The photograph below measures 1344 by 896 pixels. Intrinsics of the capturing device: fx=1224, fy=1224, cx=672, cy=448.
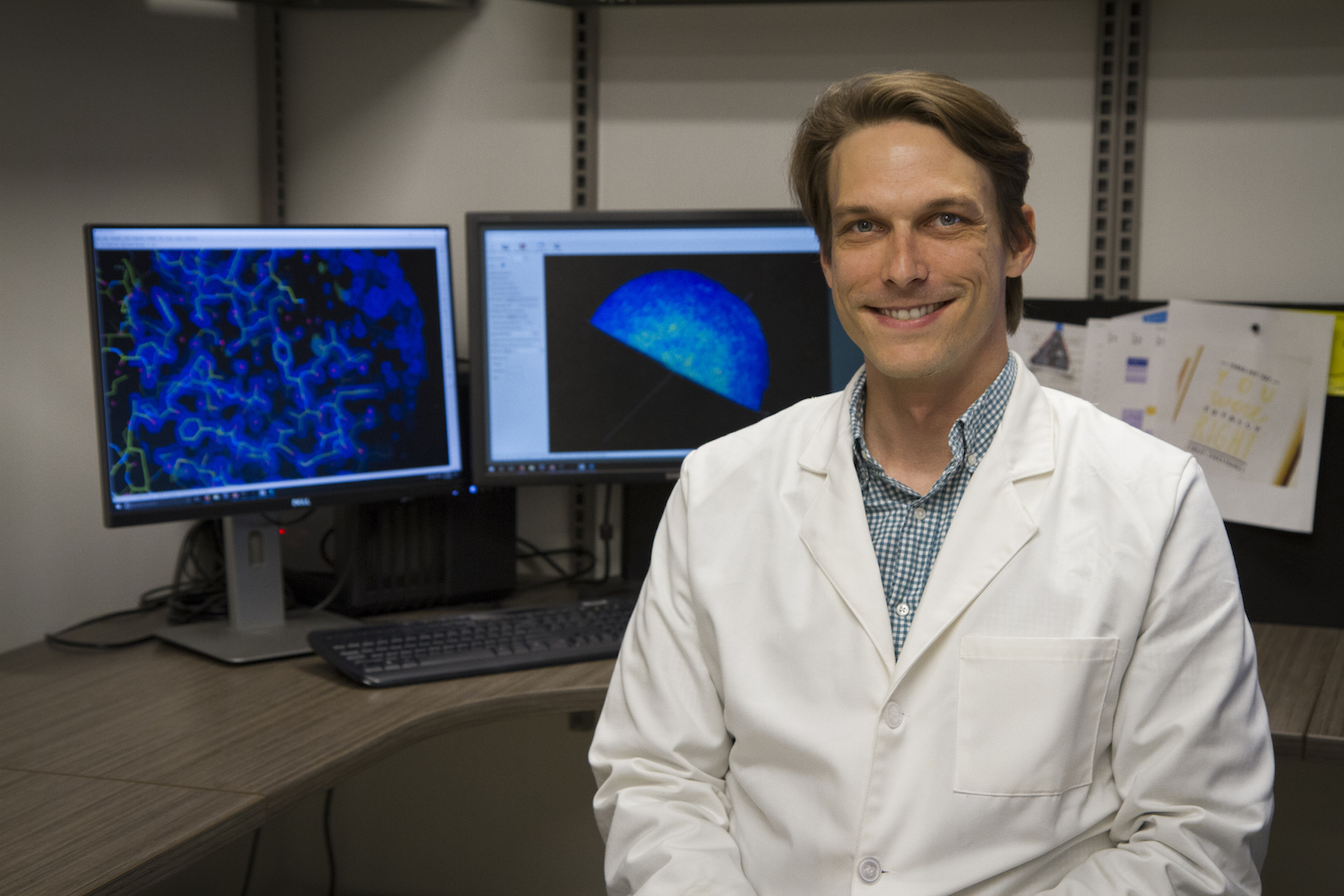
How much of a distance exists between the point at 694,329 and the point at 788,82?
415 millimetres

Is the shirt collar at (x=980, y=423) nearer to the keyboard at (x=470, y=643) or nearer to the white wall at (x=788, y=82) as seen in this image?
the keyboard at (x=470, y=643)

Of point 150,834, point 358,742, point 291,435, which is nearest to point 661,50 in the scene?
point 291,435

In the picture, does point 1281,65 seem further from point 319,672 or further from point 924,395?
point 319,672

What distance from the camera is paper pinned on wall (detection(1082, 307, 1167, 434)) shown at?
1.70 metres

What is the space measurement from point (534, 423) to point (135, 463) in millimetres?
522

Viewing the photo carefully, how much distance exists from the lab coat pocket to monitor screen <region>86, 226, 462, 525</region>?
94cm

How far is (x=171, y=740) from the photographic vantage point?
1249mm

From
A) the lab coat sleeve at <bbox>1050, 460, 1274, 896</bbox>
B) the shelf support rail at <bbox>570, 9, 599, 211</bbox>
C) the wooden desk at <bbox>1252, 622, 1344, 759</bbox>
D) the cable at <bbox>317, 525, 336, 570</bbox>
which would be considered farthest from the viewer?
the shelf support rail at <bbox>570, 9, 599, 211</bbox>

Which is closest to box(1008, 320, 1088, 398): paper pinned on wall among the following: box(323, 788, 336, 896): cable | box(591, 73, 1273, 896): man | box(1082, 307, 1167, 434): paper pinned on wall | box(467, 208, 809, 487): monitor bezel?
box(1082, 307, 1167, 434): paper pinned on wall

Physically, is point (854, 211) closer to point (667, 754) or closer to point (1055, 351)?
point (667, 754)

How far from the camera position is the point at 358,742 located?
1248 millimetres

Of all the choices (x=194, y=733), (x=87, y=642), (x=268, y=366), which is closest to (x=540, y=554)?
(x=268, y=366)

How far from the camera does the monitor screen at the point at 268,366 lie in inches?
58.9

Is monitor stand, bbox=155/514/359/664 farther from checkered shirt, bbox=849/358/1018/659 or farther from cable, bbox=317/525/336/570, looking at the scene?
checkered shirt, bbox=849/358/1018/659
